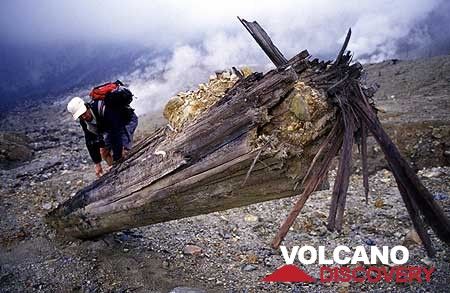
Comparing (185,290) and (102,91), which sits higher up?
(102,91)

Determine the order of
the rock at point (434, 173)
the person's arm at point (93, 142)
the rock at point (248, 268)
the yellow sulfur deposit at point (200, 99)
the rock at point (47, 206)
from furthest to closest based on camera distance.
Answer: the rock at point (434, 173)
the rock at point (47, 206)
the person's arm at point (93, 142)
the rock at point (248, 268)
the yellow sulfur deposit at point (200, 99)

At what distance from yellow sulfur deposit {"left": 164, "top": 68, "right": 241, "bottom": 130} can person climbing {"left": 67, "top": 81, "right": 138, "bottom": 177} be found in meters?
0.91

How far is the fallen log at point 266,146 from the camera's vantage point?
2.26 metres

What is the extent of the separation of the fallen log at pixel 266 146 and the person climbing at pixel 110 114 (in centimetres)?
82

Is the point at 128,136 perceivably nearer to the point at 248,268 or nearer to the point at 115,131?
the point at 115,131

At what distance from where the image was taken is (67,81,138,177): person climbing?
4.00 m

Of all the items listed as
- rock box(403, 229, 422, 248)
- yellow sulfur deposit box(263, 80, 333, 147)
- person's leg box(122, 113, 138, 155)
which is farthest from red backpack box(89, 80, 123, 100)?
rock box(403, 229, 422, 248)

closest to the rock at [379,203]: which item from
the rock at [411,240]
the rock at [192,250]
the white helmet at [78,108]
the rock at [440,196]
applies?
the rock at [440,196]

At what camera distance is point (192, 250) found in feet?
13.4

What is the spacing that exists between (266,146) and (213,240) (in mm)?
2076

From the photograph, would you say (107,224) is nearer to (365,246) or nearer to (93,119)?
(93,119)

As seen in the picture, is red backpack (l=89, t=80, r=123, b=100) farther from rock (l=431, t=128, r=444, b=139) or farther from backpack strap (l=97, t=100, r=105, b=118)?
rock (l=431, t=128, r=444, b=139)

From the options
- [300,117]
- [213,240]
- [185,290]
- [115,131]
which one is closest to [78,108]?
[115,131]

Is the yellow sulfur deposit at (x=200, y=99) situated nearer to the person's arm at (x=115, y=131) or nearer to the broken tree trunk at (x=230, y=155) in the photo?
the broken tree trunk at (x=230, y=155)
